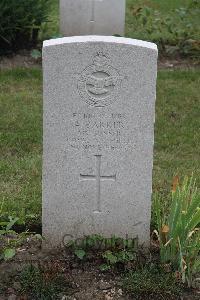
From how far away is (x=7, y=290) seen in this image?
13.1ft

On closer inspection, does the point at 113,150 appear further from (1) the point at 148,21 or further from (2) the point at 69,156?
(1) the point at 148,21

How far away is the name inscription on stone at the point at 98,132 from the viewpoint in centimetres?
410

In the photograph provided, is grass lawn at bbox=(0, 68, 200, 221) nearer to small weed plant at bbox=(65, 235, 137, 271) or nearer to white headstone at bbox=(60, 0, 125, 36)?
small weed plant at bbox=(65, 235, 137, 271)

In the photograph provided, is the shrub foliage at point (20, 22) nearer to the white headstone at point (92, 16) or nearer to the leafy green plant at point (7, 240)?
the white headstone at point (92, 16)

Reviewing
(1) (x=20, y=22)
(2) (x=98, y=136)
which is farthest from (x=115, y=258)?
(1) (x=20, y=22)

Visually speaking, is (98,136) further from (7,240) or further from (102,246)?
(7,240)

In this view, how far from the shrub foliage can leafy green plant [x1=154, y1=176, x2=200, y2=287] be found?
16.4ft

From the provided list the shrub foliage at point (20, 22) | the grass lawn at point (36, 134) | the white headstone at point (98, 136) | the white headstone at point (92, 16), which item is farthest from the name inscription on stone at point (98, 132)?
the white headstone at point (92, 16)

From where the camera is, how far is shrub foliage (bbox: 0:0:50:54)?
855cm

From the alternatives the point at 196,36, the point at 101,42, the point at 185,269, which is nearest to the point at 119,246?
the point at 185,269

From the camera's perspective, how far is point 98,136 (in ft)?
13.6

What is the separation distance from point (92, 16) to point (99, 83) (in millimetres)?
5405

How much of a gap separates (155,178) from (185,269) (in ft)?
5.59

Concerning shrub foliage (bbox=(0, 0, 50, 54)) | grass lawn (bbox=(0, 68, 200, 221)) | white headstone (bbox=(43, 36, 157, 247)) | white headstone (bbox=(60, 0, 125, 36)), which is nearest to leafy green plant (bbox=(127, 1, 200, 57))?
white headstone (bbox=(60, 0, 125, 36))
